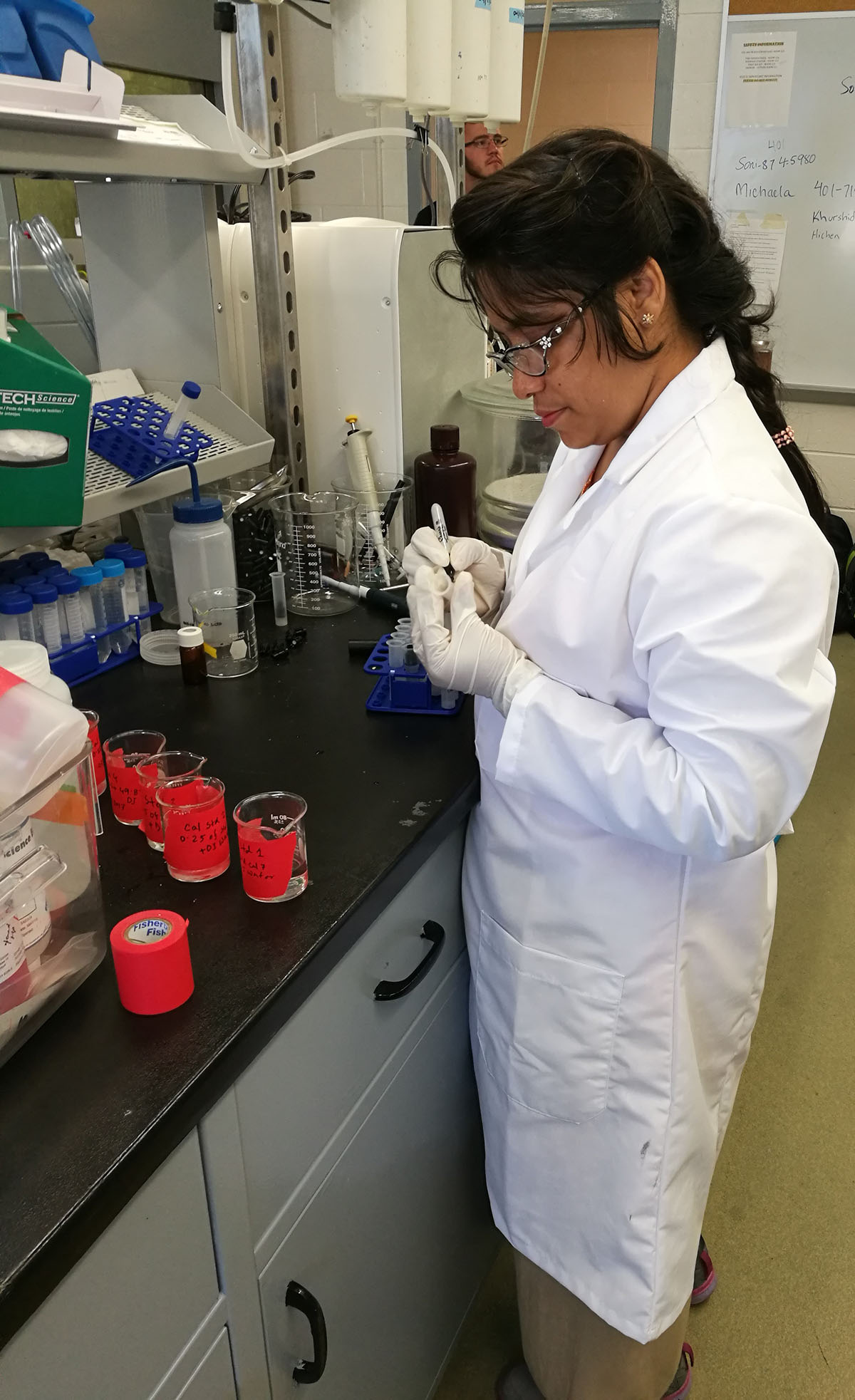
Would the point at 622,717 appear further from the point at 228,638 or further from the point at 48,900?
the point at 228,638

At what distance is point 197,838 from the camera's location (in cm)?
92

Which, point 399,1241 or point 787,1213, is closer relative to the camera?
point 399,1241

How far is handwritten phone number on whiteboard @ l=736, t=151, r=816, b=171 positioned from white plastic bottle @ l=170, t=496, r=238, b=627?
8.88 feet

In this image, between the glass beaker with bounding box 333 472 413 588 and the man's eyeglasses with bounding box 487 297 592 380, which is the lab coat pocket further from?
the glass beaker with bounding box 333 472 413 588

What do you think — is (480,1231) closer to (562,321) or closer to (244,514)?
(244,514)

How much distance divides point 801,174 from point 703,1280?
322cm

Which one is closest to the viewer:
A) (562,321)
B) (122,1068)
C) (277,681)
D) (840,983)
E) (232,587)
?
(122,1068)

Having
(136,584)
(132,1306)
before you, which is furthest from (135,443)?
(132,1306)

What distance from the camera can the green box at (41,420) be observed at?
1.03m

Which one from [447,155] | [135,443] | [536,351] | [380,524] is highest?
[447,155]

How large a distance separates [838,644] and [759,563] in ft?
9.86

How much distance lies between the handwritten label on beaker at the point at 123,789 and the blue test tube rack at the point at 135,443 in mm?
448

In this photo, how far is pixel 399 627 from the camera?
1.36 metres

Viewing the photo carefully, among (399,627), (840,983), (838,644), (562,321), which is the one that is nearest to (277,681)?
(399,627)
